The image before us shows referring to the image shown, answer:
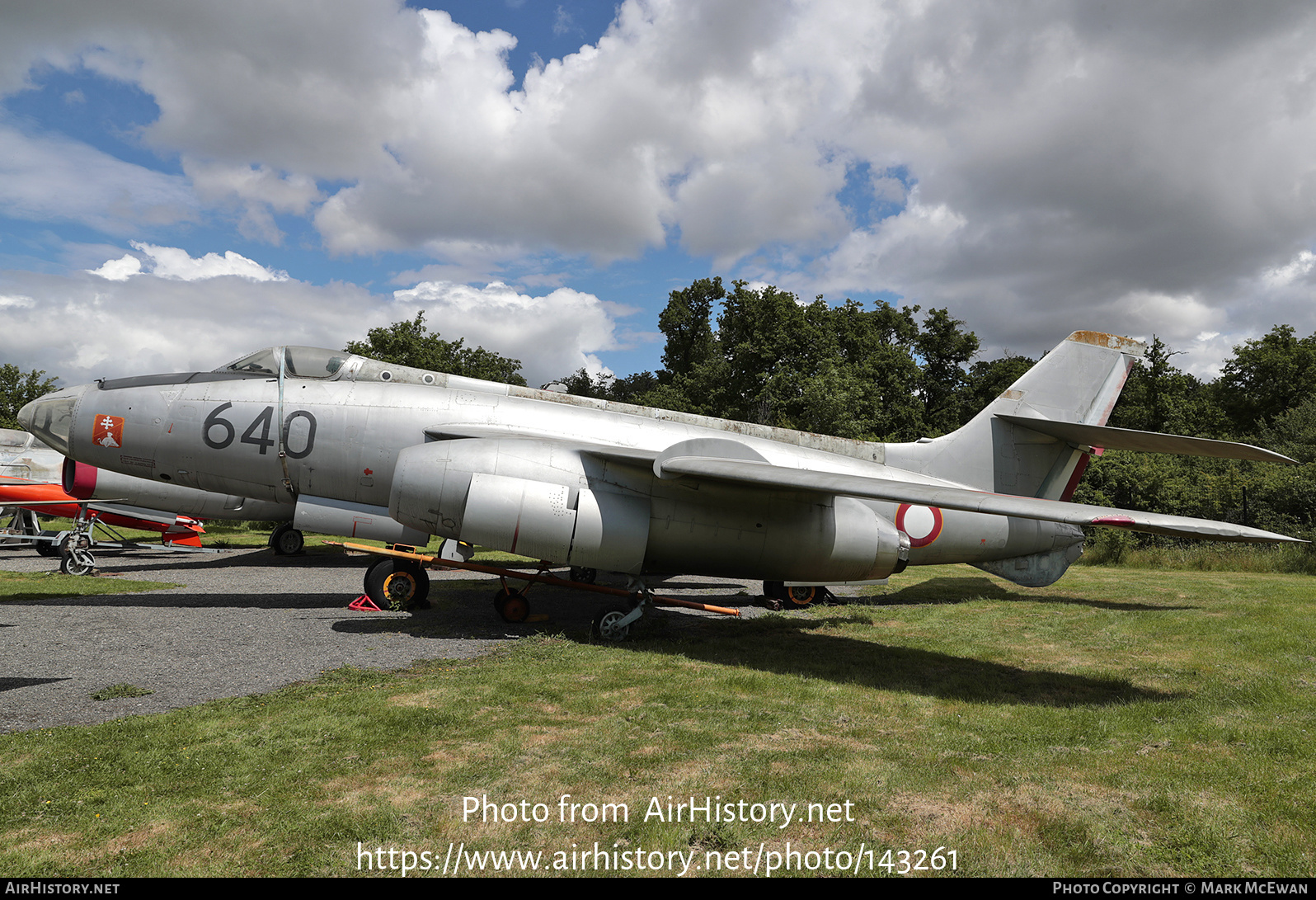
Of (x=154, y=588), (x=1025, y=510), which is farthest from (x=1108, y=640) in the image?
(x=154, y=588)

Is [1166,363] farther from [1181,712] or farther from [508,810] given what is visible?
[508,810]

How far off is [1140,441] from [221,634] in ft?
40.8

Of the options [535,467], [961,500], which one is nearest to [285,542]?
[535,467]

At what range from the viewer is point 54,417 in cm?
880

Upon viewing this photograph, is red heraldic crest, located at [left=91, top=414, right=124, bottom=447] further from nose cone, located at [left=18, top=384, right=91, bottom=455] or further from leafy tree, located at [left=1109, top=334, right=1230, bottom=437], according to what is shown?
leafy tree, located at [left=1109, top=334, right=1230, bottom=437]

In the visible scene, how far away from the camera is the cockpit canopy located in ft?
29.8

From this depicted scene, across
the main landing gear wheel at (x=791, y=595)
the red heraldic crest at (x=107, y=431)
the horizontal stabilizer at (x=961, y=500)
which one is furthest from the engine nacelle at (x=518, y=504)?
the main landing gear wheel at (x=791, y=595)

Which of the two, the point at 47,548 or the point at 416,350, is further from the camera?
the point at 416,350

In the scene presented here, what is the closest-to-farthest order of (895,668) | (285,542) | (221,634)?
(895,668) → (221,634) → (285,542)

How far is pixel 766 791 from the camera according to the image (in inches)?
146

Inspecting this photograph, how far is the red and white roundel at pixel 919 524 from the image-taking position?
983 cm

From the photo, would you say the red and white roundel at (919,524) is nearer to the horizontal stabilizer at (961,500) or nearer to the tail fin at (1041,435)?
the tail fin at (1041,435)

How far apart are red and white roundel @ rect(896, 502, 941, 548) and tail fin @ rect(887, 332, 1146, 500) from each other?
116cm

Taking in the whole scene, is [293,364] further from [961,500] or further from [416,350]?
[416,350]
